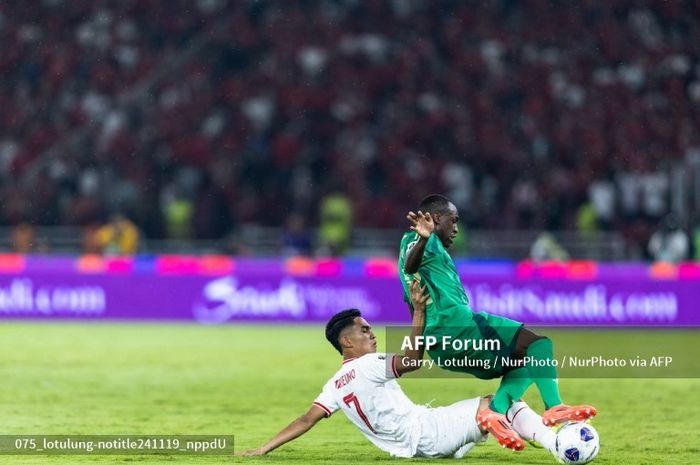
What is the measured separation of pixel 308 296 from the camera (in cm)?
2150

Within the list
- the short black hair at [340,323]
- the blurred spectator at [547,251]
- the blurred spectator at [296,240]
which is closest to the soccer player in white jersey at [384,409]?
the short black hair at [340,323]

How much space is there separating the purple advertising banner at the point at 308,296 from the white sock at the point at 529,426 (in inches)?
486

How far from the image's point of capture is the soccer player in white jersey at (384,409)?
27.5ft

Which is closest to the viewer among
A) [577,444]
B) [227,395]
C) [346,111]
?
[577,444]

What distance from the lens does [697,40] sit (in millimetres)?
27312

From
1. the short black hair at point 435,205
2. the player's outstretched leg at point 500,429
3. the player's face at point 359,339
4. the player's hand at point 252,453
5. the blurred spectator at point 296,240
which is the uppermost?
the blurred spectator at point 296,240

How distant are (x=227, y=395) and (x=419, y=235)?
18.3 feet

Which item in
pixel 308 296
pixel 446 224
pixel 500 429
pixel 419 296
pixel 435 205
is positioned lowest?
pixel 500 429

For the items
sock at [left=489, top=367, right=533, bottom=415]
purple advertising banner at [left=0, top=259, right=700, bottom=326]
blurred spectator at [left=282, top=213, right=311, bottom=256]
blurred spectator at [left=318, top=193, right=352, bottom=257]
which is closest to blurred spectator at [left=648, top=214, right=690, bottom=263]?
purple advertising banner at [left=0, top=259, right=700, bottom=326]

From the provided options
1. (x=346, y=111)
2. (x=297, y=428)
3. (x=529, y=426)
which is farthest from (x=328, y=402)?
(x=346, y=111)

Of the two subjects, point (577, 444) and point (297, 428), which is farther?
point (297, 428)

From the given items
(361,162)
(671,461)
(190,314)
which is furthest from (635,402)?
(361,162)

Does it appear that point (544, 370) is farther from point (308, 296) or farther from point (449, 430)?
point (308, 296)

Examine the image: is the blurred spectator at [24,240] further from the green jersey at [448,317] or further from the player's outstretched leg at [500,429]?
the player's outstretched leg at [500,429]
